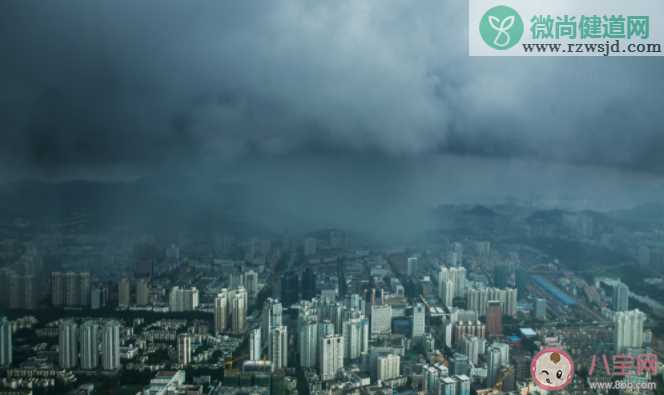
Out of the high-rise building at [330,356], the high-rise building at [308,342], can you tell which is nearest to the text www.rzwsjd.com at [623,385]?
the high-rise building at [330,356]

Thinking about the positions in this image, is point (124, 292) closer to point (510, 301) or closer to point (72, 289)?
point (72, 289)

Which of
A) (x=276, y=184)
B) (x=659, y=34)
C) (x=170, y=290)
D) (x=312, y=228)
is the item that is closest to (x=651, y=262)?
(x=659, y=34)

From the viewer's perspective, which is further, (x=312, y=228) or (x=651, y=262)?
(x=312, y=228)

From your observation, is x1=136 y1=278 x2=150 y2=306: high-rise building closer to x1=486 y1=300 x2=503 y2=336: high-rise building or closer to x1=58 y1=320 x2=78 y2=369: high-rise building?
x1=58 y1=320 x2=78 y2=369: high-rise building

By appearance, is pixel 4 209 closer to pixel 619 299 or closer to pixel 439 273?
pixel 439 273

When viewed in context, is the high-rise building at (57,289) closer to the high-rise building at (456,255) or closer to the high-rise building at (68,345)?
the high-rise building at (68,345)

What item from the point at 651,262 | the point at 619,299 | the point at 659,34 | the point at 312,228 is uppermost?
the point at 659,34

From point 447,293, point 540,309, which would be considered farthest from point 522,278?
point 447,293
